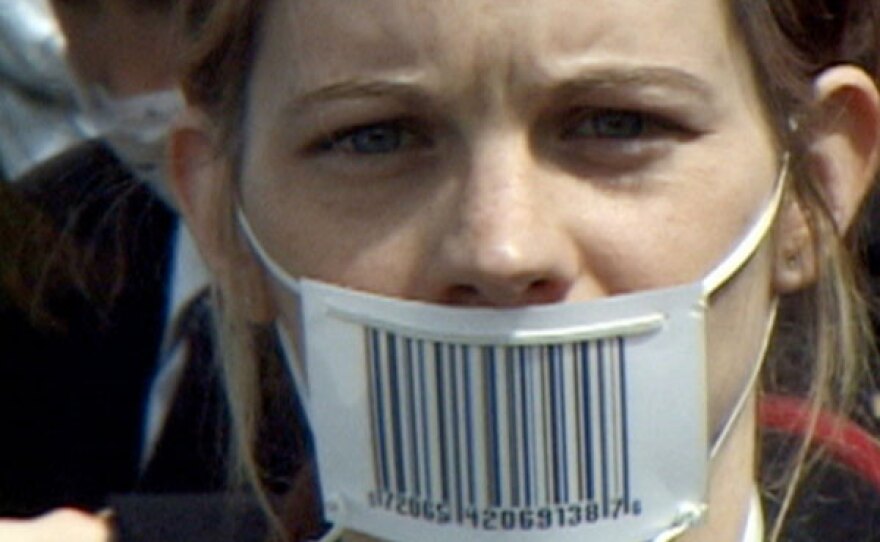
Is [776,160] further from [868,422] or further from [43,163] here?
[43,163]

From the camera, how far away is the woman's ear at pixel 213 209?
2.34 metres

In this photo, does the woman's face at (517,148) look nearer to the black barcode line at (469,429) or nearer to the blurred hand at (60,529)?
the black barcode line at (469,429)

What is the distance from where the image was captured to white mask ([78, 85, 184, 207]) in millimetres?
3475

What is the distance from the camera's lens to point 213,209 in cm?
237

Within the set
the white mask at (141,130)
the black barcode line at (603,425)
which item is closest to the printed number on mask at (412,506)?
the black barcode line at (603,425)

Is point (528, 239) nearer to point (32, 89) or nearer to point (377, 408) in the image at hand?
point (377, 408)

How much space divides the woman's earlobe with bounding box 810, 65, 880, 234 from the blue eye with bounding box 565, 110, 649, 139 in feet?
0.75

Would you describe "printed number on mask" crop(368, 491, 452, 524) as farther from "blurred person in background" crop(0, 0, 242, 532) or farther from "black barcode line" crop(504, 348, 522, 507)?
"blurred person in background" crop(0, 0, 242, 532)

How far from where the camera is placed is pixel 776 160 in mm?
2213

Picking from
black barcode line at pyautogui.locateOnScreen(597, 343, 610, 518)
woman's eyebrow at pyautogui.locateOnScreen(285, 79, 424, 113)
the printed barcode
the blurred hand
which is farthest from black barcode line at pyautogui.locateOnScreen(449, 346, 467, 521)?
the blurred hand

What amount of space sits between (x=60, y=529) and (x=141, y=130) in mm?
1171

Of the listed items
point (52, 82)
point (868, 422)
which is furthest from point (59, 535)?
point (52, 82)

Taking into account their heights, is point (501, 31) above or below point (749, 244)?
above

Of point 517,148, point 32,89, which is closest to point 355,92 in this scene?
point 517,148
